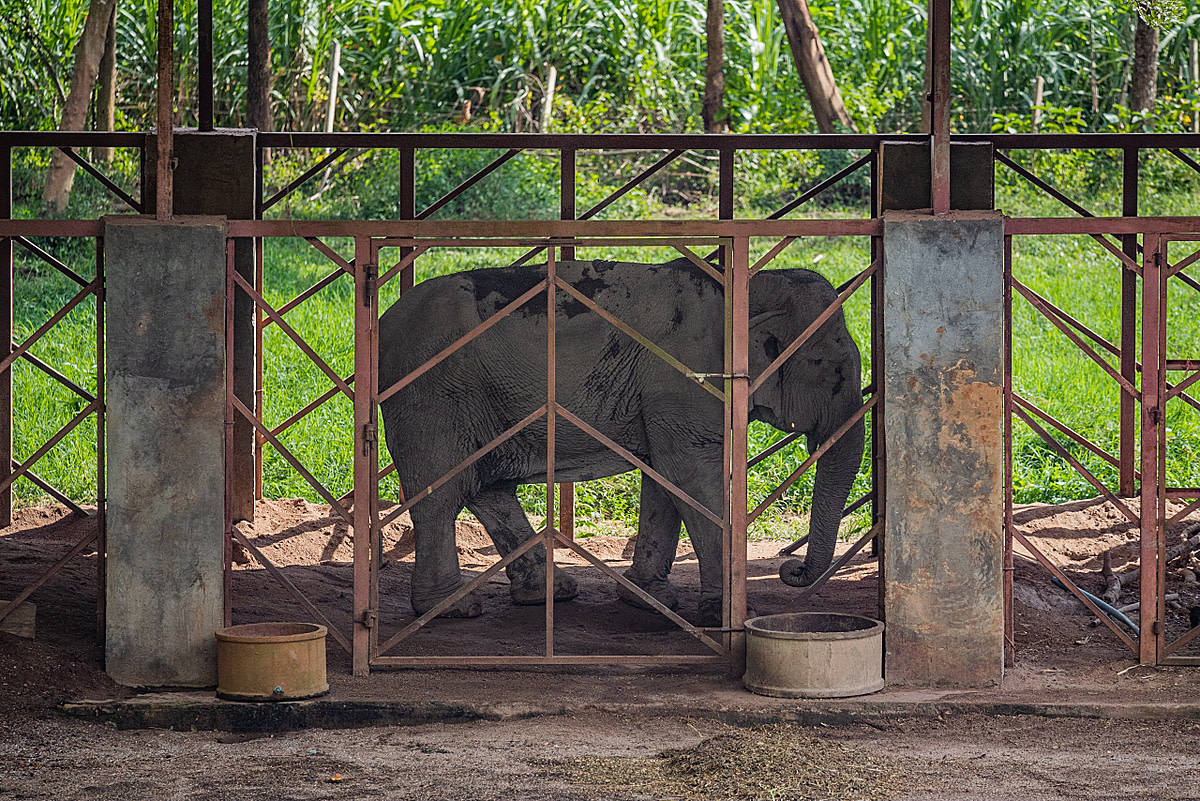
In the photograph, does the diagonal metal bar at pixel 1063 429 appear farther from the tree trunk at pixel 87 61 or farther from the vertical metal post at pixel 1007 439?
the tree trunk at pixel 87 61

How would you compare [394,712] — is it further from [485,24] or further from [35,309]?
[485,24]

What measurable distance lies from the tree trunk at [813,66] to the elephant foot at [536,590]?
890 centimetres

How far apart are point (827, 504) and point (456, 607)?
96.2 inches

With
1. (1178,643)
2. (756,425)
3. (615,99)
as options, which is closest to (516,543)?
(1178,643)

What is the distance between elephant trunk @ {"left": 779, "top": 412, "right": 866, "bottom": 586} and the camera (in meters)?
8.91

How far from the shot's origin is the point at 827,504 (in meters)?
8.99

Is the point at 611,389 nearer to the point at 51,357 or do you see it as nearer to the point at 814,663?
the point at 814,663

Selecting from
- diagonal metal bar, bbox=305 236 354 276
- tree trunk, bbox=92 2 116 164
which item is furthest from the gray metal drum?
tree trunk, bbox=92 2 116 164

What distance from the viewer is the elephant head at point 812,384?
8.92 m

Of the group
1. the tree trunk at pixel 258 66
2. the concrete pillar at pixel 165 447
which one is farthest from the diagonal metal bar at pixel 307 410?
the tree trunk at pixel 258 66

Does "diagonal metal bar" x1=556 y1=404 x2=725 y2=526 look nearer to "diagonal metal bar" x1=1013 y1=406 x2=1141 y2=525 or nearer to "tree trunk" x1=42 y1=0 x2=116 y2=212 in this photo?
"diagonal metal bar" x1=1013 y1=406 x2=1141 y2=525

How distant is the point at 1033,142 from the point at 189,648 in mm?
6131

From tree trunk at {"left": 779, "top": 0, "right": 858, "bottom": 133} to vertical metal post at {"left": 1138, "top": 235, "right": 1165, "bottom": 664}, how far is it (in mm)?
9468

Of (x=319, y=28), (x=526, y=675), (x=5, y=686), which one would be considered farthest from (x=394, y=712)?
(x=319, y=28)
